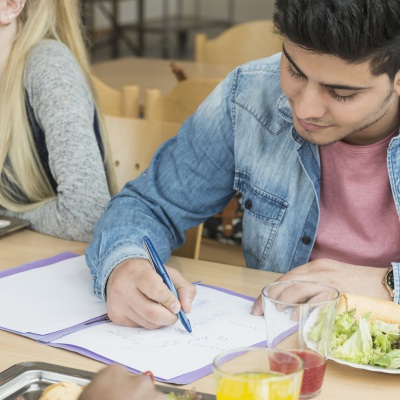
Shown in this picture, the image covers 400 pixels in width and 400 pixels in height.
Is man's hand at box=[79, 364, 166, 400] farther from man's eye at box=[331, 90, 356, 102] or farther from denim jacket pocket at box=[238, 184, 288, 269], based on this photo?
denim jacket pocket at box=[238, 184, 288, 269]

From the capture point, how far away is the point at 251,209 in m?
1.75

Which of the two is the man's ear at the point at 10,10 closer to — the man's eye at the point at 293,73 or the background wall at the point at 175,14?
the man's eye at the point at 293,73

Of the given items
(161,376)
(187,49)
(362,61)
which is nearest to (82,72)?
(362,61)

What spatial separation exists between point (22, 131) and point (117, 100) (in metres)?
0.88

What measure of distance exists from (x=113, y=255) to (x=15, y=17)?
2.94ft

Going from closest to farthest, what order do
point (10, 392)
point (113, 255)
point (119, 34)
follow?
point (10, 392) → point (113, 255) → point (119, 34)

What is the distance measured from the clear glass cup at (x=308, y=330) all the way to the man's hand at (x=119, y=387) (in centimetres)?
21

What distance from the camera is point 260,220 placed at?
173 centimetres

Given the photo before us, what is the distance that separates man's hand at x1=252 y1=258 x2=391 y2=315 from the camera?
139 cm

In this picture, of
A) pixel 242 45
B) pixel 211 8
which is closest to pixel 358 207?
pixel 242 45

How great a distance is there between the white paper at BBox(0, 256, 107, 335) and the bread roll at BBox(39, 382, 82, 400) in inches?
11.4

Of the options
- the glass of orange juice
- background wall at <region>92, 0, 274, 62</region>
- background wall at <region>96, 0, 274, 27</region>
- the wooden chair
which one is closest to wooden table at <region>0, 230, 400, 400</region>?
the glass of orange juice

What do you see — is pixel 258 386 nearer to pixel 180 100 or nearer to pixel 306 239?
pixel 306 239

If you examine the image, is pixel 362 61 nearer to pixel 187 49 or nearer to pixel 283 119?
pixel 283 119
